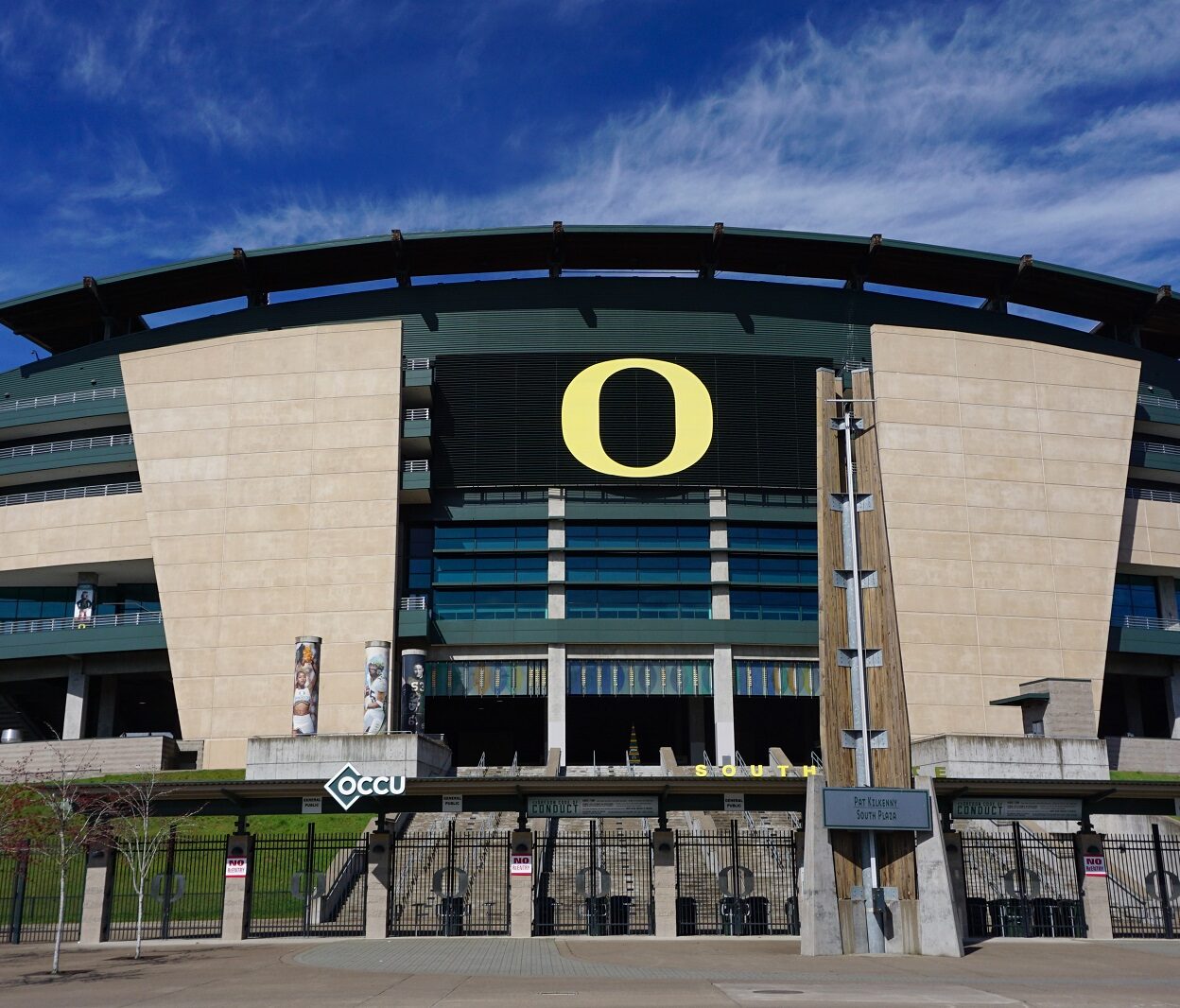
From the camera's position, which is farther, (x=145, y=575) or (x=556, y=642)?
(x=145, y=575)

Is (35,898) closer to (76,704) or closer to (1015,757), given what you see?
(76,704)

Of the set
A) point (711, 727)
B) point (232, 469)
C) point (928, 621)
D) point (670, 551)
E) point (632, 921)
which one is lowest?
point (632, 921)

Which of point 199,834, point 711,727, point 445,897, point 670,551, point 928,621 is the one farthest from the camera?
point 711,727

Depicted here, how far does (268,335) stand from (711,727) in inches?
1452

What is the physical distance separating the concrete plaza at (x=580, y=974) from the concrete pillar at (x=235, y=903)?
923 millimetres

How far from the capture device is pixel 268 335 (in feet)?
232

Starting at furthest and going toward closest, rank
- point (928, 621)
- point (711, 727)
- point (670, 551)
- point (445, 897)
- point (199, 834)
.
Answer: point (711, 727) < point (670, 551) < point (928, 621) < point (199, 834) < point (445, 897)

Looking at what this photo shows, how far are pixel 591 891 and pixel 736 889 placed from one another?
14.4ft

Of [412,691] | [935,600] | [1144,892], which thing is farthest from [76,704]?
[1144,892]

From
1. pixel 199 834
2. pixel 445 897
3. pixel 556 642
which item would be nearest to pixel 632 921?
pixel 445 897

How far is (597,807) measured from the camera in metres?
36.4

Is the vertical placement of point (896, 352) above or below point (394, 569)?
above

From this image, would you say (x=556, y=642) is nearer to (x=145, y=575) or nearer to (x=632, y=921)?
(x=145, y=575)

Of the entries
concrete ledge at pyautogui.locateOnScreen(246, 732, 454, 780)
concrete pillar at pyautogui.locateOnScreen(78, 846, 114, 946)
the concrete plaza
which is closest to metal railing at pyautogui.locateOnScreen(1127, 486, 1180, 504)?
the concrete plaza
